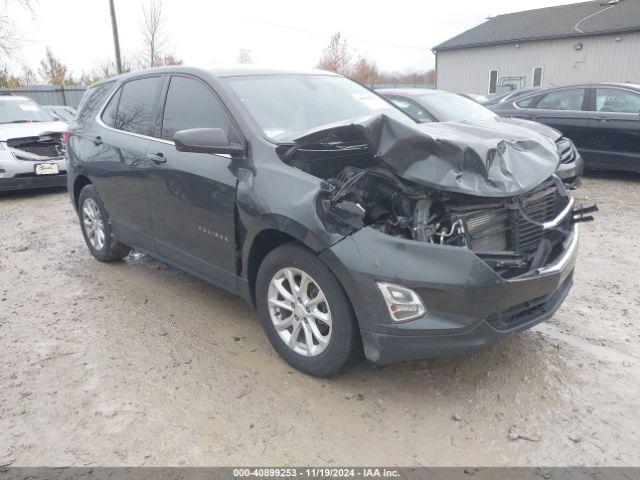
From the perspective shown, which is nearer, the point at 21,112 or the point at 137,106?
the point at 137,106

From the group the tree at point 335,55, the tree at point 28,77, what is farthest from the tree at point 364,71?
the tree at point 28,77

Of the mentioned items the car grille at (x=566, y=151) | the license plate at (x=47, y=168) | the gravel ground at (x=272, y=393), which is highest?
the car grille at (x=566, y=151)

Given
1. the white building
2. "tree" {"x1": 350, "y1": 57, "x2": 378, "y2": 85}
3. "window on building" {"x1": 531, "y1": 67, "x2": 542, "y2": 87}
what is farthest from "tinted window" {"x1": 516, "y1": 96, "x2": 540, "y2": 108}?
"tree" {"x1": 350, "y1": 57, "x2": 378, "y2": 85}

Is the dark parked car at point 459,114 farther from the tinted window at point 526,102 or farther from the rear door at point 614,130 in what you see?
the tinted window at point 526,102

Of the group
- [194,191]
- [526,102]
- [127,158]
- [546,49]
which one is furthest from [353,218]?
[546,49]

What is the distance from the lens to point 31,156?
8508 mm

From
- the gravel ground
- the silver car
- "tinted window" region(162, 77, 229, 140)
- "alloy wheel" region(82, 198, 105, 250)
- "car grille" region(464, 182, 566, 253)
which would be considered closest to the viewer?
the gravel ground

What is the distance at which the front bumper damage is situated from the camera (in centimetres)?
260

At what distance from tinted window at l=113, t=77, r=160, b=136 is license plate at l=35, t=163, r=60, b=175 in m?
4.61

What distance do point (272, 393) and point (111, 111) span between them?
314cm

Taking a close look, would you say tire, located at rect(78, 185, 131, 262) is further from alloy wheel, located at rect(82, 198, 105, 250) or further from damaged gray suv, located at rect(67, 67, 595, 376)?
damaged gray suv, located at rect(67, 67, 595, 376)

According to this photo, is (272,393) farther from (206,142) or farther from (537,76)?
(537,76)

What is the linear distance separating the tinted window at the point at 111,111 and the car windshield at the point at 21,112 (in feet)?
19.1

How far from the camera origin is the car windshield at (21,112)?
31.2 feet
